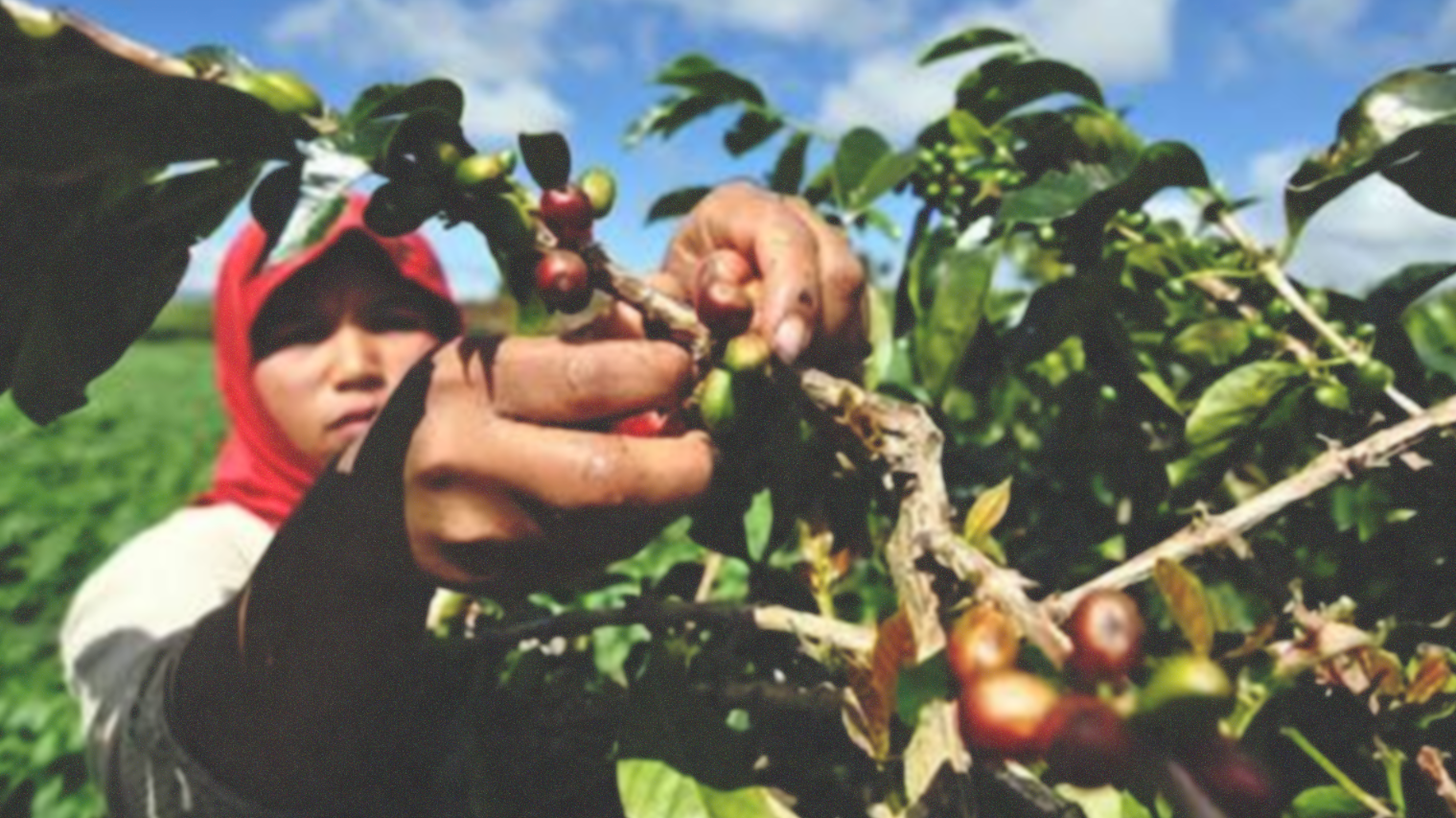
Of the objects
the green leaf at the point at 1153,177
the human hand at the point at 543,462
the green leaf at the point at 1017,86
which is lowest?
the human hand at the point at 543,462

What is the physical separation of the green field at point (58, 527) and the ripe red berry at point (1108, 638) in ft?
7.36

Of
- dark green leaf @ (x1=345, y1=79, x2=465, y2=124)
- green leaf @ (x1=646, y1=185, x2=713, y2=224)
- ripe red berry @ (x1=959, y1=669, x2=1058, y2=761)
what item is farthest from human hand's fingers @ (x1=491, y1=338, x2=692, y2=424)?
green leaf @ (x1=646, y1=185, x2=713, y2=224)

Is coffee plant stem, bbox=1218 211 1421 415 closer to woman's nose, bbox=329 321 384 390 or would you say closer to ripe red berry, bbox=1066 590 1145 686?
ripe red berry, bbox=1066 590 1145 686

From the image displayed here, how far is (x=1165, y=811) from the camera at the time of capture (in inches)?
43.1

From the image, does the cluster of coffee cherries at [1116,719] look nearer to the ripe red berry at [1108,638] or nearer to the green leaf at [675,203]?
the ripe red berry at [1108,638]

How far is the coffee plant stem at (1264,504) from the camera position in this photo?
91 cm

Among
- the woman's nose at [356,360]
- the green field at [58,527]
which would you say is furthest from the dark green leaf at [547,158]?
the woman's nose at [356,360]

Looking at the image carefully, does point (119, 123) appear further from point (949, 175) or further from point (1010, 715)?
point (949, 175)

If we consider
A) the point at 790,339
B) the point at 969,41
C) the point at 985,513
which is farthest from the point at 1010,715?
the point at 969,41

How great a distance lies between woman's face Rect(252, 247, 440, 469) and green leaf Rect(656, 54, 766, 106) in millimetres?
1695

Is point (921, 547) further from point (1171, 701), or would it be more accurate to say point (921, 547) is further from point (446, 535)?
point (446, 535)

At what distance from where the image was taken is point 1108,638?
1.98ft

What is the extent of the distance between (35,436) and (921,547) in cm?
1762

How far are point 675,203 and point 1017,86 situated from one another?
2.41ft
